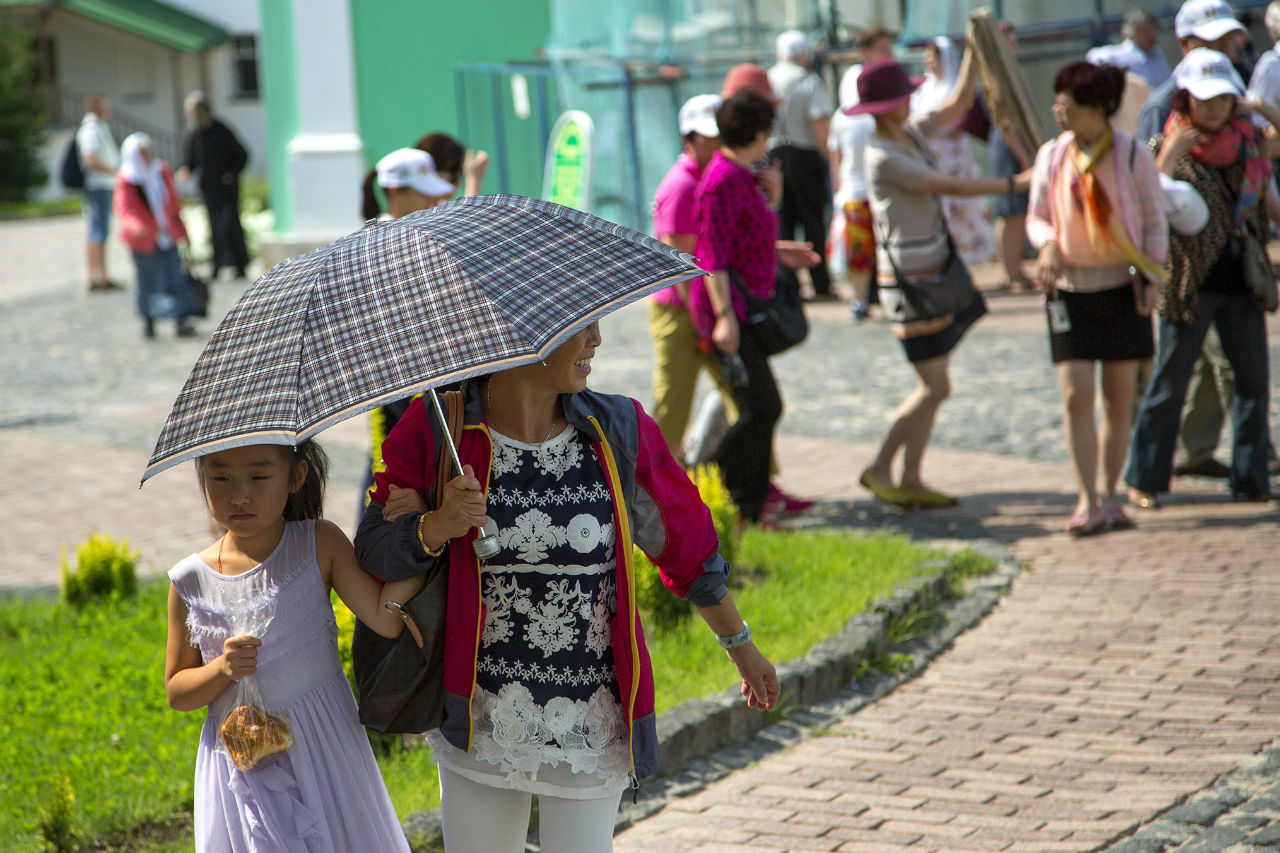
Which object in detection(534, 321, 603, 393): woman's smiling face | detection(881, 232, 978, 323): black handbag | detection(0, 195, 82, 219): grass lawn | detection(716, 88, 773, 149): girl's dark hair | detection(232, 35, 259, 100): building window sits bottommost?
detection(881, 232, 978, 323): black handbag

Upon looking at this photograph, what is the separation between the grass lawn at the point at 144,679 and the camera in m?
4.35

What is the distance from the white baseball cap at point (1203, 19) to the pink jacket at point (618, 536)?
5.97 meters

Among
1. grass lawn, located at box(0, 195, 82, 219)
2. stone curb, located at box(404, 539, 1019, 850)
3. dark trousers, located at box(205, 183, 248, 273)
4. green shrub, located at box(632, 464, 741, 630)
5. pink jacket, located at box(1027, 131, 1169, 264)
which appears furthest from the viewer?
grass lawn, located at box(0, 195, 82, 219)

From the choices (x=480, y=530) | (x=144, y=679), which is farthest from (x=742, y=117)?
(x=480, y=530)

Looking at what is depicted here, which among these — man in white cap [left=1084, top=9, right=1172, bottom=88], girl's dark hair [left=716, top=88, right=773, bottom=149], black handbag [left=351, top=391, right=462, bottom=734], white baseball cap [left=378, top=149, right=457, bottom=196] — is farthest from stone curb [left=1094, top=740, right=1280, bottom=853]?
man in white cap [left=1084, top=9, right=1172, bottom=88]

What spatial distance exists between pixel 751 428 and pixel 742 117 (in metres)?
1.42

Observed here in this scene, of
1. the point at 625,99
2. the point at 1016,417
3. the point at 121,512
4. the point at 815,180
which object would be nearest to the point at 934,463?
the point at 1016,417

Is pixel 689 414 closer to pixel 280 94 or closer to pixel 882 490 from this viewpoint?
pixel 882 490

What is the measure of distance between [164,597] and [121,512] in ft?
7.43

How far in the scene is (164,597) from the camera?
6734mm

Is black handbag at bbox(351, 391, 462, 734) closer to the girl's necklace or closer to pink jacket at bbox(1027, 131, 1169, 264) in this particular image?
the girl's necklace

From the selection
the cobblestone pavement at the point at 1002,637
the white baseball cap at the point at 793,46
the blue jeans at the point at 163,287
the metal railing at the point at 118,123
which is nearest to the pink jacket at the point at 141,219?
the blue jeans at the point at 163,287

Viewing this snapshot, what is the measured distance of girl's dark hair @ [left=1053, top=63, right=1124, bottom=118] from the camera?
6.29 metres

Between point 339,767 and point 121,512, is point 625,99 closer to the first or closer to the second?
point 121,512
